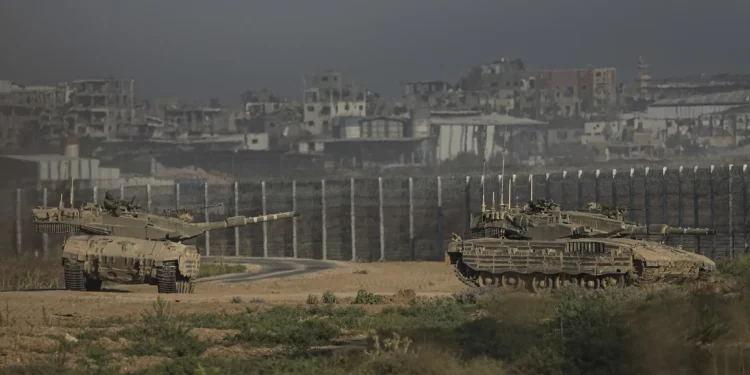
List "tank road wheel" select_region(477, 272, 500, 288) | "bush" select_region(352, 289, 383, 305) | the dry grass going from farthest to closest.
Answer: the dry grass < "tank road wheel" select_region(477, 272, 500, 288) < "bush" select_region(352, 289, 383, 305)

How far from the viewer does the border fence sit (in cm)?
6500

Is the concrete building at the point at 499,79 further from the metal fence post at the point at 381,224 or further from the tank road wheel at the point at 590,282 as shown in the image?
the tank road wheel at the point at 590,282

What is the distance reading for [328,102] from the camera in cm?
17350

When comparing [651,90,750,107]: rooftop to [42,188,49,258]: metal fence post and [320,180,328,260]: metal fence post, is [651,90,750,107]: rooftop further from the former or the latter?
[42,188,49,258]: metal fence post

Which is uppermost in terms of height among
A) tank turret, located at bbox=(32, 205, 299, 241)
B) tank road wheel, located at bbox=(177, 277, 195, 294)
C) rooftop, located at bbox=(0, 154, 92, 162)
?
rooftop, located at bbox=(0, 154, 92, 162)

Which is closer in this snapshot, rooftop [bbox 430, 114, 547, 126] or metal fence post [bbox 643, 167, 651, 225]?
metal fence post [bbox 643, 167, 651, 225]

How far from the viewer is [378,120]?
154 meters

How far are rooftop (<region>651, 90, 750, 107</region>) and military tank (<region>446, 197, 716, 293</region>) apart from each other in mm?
117784

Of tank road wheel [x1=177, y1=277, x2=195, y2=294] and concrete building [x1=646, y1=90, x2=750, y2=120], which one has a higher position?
concrete building [x1=646, y1=90, x2=750, y2=120]

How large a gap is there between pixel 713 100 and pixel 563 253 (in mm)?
130160

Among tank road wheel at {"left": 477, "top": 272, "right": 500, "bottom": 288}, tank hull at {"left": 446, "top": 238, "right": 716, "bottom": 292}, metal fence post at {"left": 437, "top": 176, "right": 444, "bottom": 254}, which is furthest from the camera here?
metal fence post at {"left": 437, "top": 176, "right": 444, "bottom": 254}

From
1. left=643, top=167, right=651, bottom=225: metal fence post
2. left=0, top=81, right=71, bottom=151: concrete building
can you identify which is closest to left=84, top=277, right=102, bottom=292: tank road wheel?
left=643, top=167, right=651, bottom=225: metal fence post

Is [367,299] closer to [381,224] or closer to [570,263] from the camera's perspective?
[570,263]

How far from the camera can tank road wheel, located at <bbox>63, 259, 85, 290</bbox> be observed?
1689 inches
